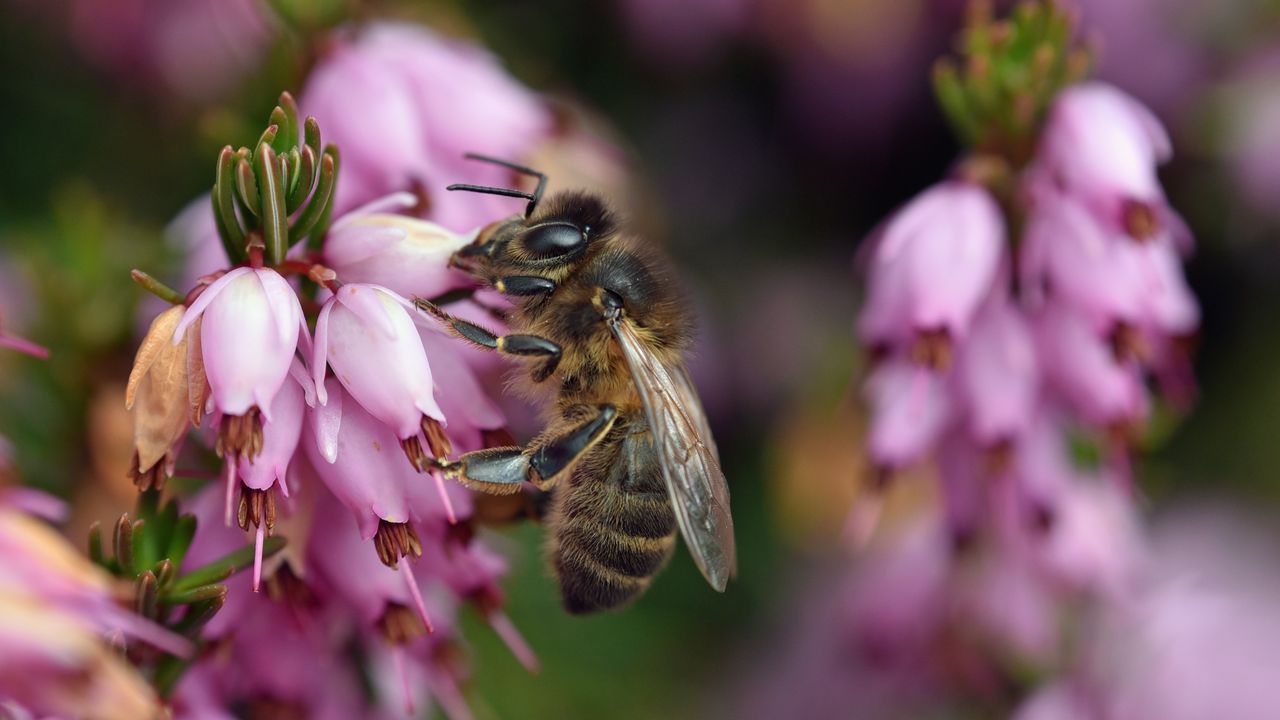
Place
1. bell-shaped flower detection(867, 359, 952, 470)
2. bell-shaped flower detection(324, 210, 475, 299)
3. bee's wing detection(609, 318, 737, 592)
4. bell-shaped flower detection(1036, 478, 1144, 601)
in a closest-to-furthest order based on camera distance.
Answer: bell-shaped flower detection(324, 210, 475, 299)
bee's wing detection(609, 318, 737, 592)
bell-shaped flower detection(867, 359, 952, 470)
bell-shaped flower detection(1036, 478, 1144, 601)

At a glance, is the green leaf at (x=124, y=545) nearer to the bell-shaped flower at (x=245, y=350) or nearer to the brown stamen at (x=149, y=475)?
the brown stamen at (x=149, y=475)

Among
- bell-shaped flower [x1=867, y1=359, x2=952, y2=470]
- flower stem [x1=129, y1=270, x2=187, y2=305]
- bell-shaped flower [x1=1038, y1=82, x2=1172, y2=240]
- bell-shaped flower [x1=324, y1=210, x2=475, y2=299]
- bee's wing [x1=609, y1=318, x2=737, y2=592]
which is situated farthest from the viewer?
bell-shaped flower [x1=867, y1=359, x2=952, y2=470]

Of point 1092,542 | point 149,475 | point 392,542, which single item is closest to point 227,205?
point 149,475

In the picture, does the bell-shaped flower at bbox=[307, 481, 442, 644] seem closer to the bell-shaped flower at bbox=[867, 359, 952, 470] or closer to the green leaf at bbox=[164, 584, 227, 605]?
the green leaf at bbox=[164, 584, 227, 605]

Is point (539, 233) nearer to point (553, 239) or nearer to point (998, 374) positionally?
point (553, 239)

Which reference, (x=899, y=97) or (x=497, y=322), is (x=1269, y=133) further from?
(x=497, y=322)

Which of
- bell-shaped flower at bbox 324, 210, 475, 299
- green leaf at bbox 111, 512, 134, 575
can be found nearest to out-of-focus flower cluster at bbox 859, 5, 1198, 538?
bell-shaped flower at bbox 324, 210, 475, 299

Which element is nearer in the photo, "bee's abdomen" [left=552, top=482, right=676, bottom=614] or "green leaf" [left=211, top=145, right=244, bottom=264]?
"green leaf" [left=211, top=145, right=244, bottom=264]
